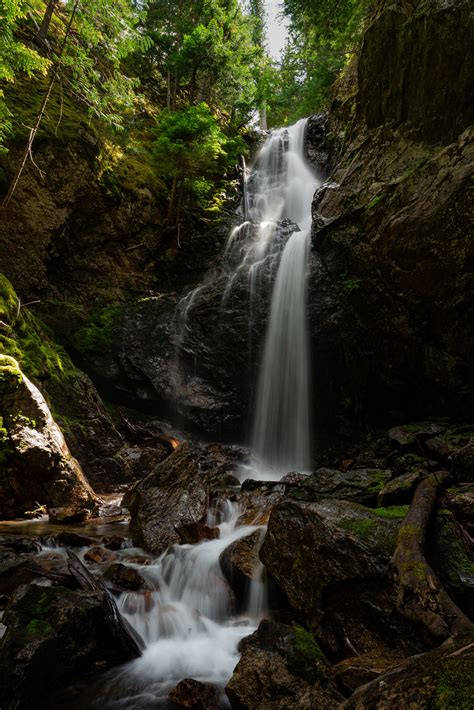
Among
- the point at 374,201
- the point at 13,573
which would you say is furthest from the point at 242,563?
the point at 374,201

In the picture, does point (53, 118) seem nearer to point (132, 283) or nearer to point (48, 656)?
point (132, 283)

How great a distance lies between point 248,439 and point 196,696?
8882mm

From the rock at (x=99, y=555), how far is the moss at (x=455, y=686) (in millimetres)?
4812

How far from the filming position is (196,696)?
3.16 m

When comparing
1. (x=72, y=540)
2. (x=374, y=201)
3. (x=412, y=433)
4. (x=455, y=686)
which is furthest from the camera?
(x=374, y=201)

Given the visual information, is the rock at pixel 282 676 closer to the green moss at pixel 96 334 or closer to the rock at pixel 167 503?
the rock at pixel 167 503

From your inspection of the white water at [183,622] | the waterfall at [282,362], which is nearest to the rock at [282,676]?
the white water at [183,622]

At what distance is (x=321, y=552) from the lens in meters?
3.66

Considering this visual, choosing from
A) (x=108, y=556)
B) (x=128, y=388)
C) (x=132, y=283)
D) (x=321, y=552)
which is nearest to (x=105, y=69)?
(x=132, y=283)

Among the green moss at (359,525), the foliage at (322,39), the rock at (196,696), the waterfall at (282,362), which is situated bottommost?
the rock at (196,696)

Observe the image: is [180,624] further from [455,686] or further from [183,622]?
[455,686]

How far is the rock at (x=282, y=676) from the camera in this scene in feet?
8.73

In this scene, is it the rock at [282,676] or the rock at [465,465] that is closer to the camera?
the rock at [282,676]

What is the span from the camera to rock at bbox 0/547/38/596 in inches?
163
